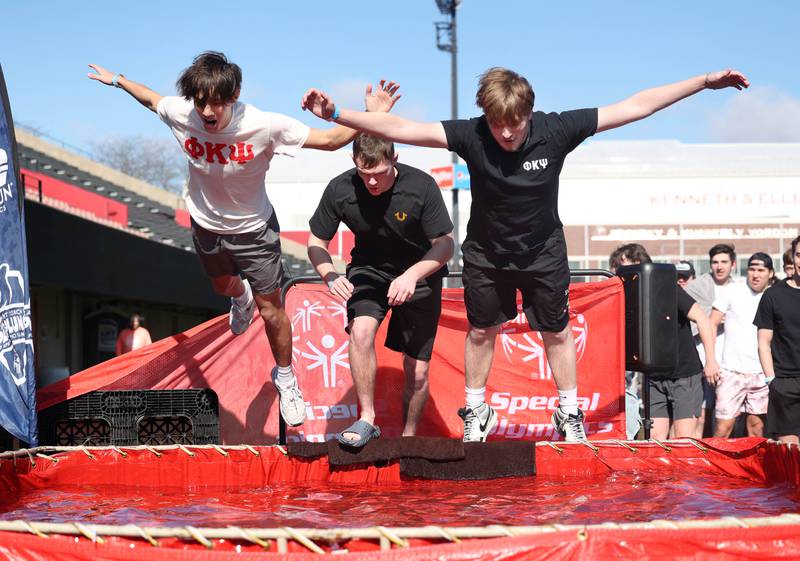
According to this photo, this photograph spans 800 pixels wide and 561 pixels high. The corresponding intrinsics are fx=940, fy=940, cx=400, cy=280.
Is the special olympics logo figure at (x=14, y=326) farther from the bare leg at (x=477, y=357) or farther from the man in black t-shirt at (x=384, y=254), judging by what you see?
the bare leg at (x=477, y=357)

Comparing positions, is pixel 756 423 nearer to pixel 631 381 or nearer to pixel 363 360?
pixel 631 381

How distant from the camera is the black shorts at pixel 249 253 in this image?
5.22 metres

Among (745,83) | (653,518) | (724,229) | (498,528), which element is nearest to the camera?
(498,528)

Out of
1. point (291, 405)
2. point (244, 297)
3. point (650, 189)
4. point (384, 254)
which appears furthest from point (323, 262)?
point (650, 189)

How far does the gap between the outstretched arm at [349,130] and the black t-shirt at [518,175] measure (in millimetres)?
374

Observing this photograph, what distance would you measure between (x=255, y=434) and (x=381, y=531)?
11.3 feet

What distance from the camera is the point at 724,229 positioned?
2805 centimetres

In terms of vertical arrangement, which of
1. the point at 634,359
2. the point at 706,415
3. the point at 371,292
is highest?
the point at 371,292

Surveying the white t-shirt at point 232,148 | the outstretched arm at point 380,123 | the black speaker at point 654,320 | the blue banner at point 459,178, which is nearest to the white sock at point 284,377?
the white t-shirt at point 232,148

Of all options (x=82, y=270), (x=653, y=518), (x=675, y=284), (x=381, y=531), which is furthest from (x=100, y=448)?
(x=82, y=270)

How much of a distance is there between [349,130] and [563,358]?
1723 mm

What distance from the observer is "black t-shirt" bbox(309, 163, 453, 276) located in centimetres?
518

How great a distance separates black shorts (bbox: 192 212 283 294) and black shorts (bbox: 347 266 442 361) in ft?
1.45

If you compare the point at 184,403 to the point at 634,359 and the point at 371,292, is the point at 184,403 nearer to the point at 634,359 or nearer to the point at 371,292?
the point at 371,292
